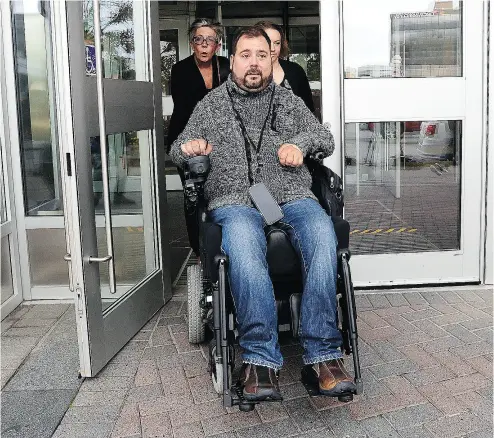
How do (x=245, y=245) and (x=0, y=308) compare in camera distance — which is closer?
(x=245, y=245)

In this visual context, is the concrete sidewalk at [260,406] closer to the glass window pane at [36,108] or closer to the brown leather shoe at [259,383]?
the brown leather shoe at [259,383]

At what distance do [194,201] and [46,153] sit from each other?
1.68 m

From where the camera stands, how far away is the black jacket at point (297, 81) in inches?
152

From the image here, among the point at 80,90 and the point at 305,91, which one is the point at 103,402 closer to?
the point at 80,90

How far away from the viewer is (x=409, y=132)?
409cm

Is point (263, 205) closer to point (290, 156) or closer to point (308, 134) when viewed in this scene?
point (290, 156)

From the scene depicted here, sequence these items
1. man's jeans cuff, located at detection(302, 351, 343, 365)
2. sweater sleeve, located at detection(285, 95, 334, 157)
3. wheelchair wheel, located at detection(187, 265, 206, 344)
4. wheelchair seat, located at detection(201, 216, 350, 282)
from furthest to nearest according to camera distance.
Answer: wheelchair wheel, located at detection(187, 265, 206, 344), sweater sleeve, located at detection(285, 95, 334, 157), wheelchair seat, located at detection(201, 216, 350, 282), man's jeans cuff, located at detection(302, 351, 343, 365)

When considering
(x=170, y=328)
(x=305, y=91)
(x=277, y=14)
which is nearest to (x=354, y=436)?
(x=170, y=328)

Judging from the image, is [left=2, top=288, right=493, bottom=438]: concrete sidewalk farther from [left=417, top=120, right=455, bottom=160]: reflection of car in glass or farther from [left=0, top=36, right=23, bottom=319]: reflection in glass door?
[left=417, top=120, right=455, bottom=160]: reflection of car in glass

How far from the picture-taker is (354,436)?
97.9 inches

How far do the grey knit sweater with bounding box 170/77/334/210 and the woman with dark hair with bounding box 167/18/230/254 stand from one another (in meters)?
0.95

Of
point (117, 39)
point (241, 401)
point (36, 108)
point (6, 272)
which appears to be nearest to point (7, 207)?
point (6, 272)

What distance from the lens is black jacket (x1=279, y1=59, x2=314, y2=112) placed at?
386 cm

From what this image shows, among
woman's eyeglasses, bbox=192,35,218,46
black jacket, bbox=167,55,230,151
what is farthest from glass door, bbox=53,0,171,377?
woman's eyeglasses, bbox=192,35,218,46
